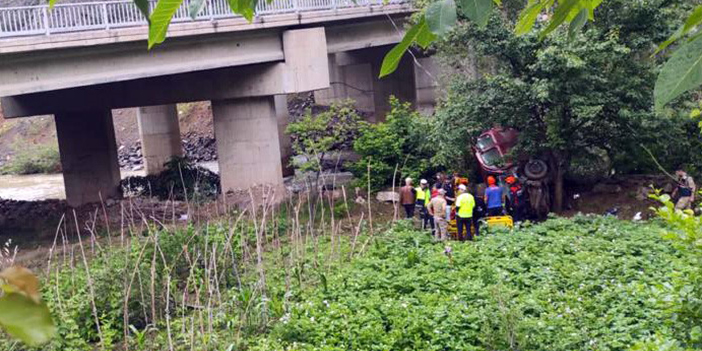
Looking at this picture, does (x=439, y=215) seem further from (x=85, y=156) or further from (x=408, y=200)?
(x=85, y=156)

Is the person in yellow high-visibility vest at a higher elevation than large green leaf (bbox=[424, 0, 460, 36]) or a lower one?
lower

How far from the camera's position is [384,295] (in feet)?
34.6

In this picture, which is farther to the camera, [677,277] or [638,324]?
[638,324]

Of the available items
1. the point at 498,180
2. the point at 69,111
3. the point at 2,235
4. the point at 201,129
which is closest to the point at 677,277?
the point at 498,180

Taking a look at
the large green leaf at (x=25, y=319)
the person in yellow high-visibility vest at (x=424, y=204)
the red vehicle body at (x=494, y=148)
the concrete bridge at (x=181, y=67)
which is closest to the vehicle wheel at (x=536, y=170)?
the red vehicle body at (x=494, y=148)

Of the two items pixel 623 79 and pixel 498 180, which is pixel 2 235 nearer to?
pixel 498 180

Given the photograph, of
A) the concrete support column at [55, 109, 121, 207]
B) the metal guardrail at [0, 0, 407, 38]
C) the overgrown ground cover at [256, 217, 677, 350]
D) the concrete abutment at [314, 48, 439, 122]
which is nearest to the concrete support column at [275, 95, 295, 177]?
the concrete abutment at [314, 48, 439, 122]

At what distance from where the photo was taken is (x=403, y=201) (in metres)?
17.2

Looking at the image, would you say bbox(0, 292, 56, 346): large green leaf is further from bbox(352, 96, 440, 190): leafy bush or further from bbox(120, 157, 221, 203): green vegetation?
bbox(120, 157, 221, 203): green vegetation

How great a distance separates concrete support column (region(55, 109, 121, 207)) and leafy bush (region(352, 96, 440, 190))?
818cm

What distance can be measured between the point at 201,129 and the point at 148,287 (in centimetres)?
3166

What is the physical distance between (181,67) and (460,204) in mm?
7459

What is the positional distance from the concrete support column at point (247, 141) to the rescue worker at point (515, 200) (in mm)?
6676

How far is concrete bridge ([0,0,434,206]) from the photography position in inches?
634
